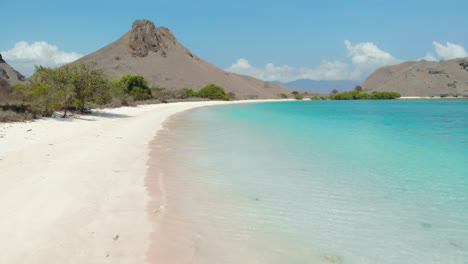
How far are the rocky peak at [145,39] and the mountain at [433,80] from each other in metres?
95.5

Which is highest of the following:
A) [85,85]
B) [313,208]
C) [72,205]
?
[85,85]

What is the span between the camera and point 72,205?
567 centimetres

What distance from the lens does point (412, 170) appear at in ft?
32.0

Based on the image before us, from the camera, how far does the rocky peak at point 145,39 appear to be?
128 m

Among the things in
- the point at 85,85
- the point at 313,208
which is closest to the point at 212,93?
the point at 85,85

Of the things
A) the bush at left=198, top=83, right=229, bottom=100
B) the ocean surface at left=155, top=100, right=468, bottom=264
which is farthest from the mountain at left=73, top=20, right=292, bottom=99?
the ocean surface at left=155, top=100, right=468, bottom=264

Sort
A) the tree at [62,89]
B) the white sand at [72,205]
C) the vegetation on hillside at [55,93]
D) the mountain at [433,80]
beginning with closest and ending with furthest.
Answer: the white sand at [72,205]
the vegetation on hillside at [55,93]
the tree at [62,89]
the mountain at [433,80]

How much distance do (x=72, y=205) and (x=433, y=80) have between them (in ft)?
577

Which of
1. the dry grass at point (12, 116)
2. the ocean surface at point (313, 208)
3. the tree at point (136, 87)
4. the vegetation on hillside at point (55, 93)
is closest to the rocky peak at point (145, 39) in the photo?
the tree at point (136, 87)

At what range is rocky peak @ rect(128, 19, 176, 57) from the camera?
128 metres

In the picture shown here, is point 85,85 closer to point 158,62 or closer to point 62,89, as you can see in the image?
point 62,89

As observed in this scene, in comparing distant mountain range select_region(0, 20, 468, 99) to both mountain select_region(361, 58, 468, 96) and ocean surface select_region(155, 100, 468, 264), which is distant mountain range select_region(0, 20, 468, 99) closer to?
mountain select_region(361, 58, 468, 96)

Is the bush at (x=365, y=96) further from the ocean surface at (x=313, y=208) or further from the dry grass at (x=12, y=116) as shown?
the ocean surface at (x=313, y=208)

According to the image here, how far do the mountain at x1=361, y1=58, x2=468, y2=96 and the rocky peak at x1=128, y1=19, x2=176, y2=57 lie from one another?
313 feet
